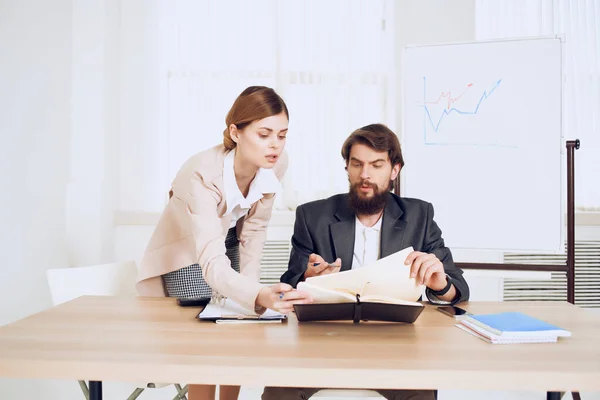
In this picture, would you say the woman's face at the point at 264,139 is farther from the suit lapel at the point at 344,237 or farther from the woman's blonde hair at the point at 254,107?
the suit lapel at the point at 344,237

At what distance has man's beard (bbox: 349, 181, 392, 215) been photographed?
2143 millimetres

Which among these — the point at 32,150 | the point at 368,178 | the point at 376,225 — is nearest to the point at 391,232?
the point at 376,225

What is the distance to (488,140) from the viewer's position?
2715 mm

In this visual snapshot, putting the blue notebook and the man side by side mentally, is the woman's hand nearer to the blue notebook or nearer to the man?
the blue notebook

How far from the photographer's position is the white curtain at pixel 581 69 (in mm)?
3549

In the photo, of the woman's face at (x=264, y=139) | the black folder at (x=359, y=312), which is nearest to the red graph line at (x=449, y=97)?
the woman's face at (x=264, y=139)

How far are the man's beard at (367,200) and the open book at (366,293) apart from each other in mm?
Result: 752

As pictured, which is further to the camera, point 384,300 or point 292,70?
point 292,70

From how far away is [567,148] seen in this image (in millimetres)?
2543

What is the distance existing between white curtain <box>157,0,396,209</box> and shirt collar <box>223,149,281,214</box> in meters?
1.70

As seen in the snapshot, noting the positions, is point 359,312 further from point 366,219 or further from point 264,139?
point 366,219

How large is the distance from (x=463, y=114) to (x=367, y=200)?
906 mm

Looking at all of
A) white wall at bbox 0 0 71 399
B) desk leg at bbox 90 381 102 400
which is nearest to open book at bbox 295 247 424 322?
desk leg at bbox 90 381 102 400

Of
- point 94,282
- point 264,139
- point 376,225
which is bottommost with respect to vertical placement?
point 94,282
